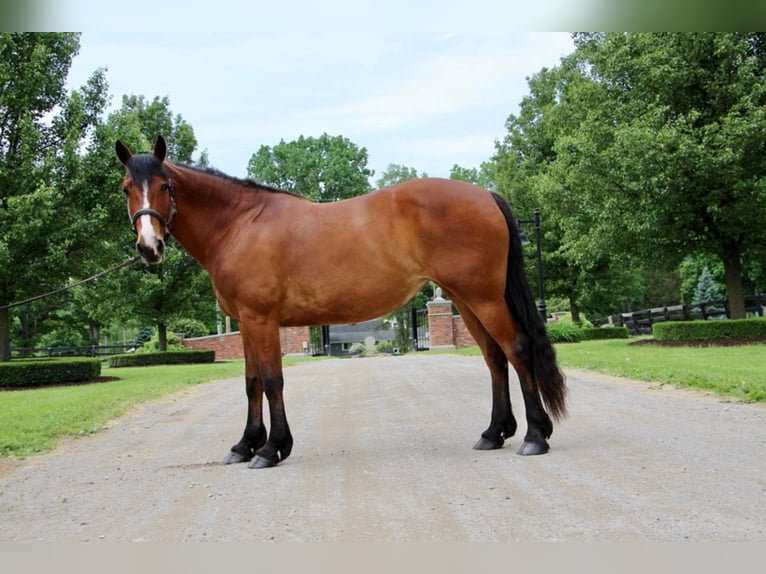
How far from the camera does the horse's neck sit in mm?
5785

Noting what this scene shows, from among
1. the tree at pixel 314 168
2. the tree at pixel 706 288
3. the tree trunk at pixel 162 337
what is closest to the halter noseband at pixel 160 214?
the tree at pixel 314 168

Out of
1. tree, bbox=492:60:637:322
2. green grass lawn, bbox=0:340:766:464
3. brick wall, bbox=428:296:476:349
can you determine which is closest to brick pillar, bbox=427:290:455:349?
brick wall, bbox=428:296:476:349

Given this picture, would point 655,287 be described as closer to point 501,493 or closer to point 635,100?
point 635,100

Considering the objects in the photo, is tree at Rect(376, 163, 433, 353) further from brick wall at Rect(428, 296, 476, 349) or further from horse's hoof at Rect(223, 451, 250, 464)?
horse's hoof at Rect(223, 451, 250, 464)

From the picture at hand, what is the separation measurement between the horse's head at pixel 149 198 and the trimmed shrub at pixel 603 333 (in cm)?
2567

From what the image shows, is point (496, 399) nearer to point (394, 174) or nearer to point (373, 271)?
point (373, 271)

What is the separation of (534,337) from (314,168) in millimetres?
17796

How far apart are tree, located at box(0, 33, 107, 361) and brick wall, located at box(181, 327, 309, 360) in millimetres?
14927

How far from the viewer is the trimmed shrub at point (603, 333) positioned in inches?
1139

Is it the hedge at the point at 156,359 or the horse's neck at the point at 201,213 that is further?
the hedge at the point at 156,359

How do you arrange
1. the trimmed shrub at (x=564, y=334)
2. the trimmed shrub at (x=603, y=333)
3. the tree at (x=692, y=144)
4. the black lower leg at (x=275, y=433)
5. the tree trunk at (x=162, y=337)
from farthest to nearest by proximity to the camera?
the trimmed shrub at (x=603, y=333) → the tree trunk at (x=162, y=337) → the trimmed shrub at (x=564, y=334) → the tree at (x=692, y=144) → the black lower leg at (x=275, y=433)

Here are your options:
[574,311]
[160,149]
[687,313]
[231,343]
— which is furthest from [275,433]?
[574,311]

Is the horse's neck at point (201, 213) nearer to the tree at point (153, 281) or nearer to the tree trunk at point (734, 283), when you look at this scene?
the tree at point (153, 281)

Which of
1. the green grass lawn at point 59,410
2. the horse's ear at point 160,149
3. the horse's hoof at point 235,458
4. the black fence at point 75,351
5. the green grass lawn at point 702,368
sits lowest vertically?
the green grass lawn at point 702,368
